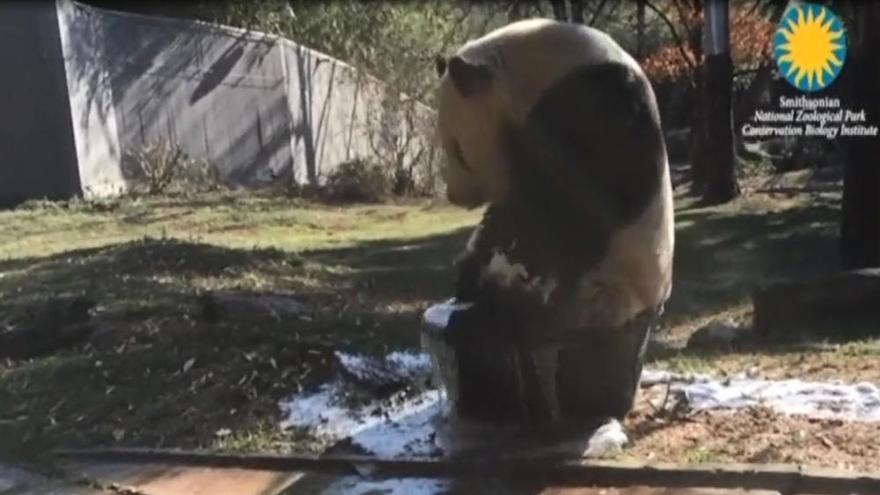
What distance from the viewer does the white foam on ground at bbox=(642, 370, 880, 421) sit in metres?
3.91

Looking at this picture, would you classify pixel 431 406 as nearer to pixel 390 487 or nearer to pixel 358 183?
pixel 390 487

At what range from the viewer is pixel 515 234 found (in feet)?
12.3

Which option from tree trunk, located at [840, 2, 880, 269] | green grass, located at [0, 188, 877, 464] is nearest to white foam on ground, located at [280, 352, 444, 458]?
green grass, located at [0, 188, 877, 464]

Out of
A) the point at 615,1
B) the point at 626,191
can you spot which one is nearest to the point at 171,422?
the point at 626,191

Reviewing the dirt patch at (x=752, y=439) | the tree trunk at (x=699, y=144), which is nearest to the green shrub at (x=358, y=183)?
the tree trunk at (x=699, y=144)

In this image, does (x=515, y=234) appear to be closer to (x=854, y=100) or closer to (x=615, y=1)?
(x=854, y=100)

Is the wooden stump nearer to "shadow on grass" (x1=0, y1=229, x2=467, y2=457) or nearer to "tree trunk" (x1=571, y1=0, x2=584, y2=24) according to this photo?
"shadow on grass" (x1=0, y1=229, x2=467, y2=457)

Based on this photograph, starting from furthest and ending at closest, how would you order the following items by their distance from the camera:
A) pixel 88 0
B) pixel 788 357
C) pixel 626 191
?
pixel 88 0 < pixel 788 357 < pixel 626 191

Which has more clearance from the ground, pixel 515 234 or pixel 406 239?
pixel 515 234

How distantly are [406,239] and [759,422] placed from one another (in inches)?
299

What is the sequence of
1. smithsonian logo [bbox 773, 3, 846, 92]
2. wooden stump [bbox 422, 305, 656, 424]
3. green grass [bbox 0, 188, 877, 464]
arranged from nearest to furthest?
wooden stump [bbox 422, 305, 656, 424] < green grass [bbox 0, 188, 877, 464] < smithsonian logo [bbox 773, 3, 846, 92]

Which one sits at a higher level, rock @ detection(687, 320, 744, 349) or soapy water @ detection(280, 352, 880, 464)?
soapy water @ detection(280, 352, 880, 464)

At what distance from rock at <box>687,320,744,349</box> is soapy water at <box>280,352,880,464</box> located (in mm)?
1222

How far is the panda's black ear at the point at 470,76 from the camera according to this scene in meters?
3.62
